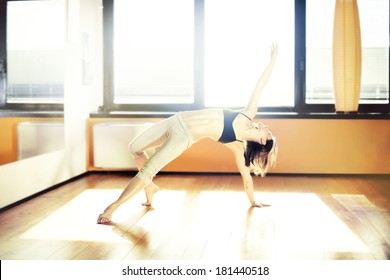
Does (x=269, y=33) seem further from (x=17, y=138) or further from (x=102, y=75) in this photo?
(x=17, y=138)

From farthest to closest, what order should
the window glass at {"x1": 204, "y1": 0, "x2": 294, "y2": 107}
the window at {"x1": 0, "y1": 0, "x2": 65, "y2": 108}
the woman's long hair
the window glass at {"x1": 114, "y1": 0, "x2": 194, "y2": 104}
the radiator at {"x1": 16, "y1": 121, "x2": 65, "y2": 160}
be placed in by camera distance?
1. the window glass at {"x1": 114, "y1": 0, "x2": 194, "y2": 104}
2. the window glass at {"x1": 204, "y1": 0, "x2": 294, "y2": 107}
3. the radiator at {"x1": 16, "y1": 121, "x2": 65, "y2": 160}
4. the window at {"x1": 0, "y1": 0, "x2": 65, "y2": 108}
5. the woman's long hair

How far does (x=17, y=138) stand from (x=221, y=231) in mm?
1807

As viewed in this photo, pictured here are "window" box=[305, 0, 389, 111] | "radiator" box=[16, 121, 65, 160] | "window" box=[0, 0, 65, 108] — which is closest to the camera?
"window" box=[0, 0, 65, 108]

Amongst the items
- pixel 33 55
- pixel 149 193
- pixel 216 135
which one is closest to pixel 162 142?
pixel 216 135

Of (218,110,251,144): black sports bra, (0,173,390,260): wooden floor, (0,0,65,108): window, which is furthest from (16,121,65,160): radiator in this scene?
(218,110,251,144): black sports bra

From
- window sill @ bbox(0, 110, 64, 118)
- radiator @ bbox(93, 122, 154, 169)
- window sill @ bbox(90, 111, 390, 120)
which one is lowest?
radiator @ bbox(93, 122, 154, 169)

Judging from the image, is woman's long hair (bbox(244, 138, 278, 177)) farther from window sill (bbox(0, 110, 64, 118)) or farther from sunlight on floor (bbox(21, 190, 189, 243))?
window sill (bbox(0, 110, 64, 118))

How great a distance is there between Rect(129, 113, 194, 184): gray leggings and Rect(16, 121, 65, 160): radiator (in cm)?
99

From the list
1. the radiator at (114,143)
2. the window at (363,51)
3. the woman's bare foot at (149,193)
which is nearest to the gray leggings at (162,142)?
the woman's bare foot at (149,193)

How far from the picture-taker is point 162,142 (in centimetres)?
355

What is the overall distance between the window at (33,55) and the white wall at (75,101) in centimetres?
19

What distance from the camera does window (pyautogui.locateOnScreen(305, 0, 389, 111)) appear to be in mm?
5383

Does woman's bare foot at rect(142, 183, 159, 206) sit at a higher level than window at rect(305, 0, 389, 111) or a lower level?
lower

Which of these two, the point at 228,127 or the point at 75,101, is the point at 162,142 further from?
the point at 75,101
